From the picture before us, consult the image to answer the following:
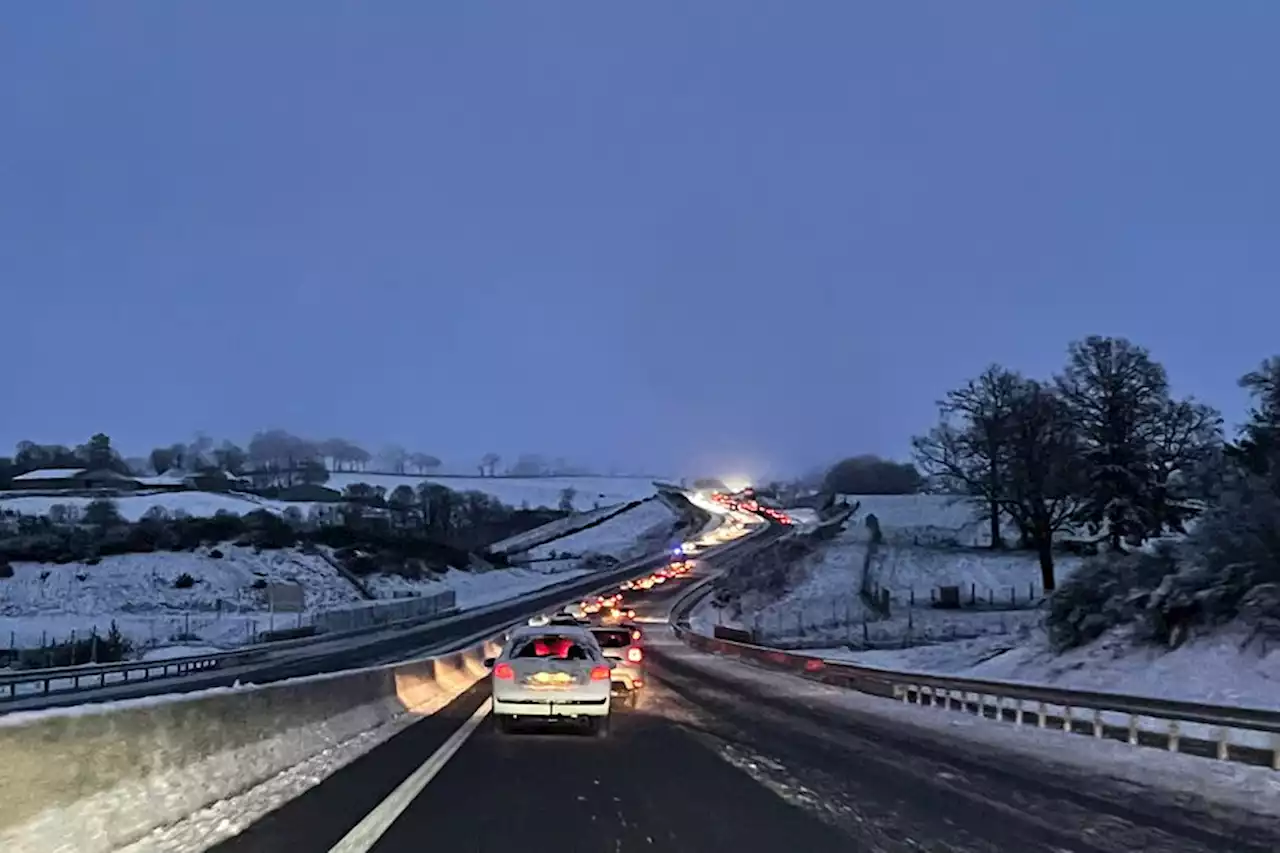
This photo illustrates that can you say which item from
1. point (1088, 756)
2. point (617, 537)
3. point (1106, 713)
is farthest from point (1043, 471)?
point (617, 537)

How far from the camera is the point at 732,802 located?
13.6 meters

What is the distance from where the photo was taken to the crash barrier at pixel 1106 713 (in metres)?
18.5

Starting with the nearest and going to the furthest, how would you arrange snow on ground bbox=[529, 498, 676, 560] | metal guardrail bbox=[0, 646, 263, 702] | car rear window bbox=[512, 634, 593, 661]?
car rear window bbox=[512, 634, 593, 661] < metal guardrail bbox=[0, 646, 263, 702] < snow on ground bbox=[529, 498, 676, 560]

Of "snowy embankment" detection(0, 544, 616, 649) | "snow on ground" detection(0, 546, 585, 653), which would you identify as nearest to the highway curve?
"snow on ground" detection(0, 546, 585, 653)

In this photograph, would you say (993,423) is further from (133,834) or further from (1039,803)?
(133,834)

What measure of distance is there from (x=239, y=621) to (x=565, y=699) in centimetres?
6472

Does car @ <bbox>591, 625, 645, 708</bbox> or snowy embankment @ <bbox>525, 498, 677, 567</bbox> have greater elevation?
snowy embankment @ <bbox>525, 498, 677, 567</bbox>

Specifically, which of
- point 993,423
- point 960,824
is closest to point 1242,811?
point 960,824

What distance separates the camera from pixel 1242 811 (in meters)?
13.7

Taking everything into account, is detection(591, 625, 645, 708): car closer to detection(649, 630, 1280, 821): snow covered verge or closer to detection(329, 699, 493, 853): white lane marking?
detection(649, 630, 1280, 821): snow covered verge

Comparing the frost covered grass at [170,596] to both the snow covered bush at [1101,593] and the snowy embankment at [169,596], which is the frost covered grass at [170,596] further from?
the snow covered bush at [1101,593]

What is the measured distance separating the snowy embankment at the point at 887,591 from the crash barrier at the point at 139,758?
57785mm

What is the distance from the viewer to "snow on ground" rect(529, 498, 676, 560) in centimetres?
16600

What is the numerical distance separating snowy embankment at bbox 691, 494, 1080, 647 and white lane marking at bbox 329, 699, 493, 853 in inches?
2153
